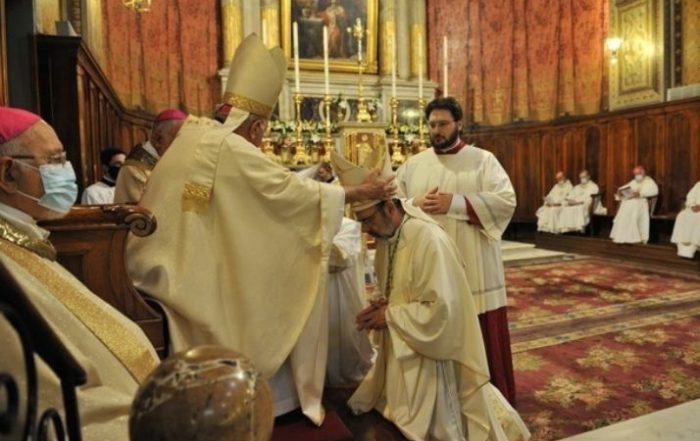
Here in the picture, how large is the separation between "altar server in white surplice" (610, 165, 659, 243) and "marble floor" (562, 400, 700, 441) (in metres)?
6.78

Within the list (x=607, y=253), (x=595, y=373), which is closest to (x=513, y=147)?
(x=607, y=253)

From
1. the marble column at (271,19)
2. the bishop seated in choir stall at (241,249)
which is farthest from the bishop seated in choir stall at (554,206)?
the bishop seated in choir stall at (241,249)

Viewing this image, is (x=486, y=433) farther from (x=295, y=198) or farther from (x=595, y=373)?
(x=595, y=373)

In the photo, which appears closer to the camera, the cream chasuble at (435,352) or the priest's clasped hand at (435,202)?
the cream chasuble at (435,352)

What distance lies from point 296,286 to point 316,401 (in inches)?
20.4

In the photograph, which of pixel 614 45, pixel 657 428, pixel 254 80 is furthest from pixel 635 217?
pixel 254 80

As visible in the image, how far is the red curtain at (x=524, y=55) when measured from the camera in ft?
37.4

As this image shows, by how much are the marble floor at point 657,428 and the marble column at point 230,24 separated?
32.4ft

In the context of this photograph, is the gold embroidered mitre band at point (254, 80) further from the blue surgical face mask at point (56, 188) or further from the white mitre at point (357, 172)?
the blue surgical face mask at point (56, 188)

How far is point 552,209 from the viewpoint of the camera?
1091cm

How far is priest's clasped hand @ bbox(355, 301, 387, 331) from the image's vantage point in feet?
8.23

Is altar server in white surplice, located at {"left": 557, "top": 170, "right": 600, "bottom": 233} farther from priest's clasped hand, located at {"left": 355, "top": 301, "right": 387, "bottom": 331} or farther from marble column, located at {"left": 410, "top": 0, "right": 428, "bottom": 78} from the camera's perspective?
priest's clasped hand, located at {"left": 355, "top": 301, "right": 387, "bottom": 331}

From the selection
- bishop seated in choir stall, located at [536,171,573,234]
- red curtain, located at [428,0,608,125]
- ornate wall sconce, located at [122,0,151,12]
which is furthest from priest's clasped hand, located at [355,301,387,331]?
red curtain, located at [428,0,608,125]

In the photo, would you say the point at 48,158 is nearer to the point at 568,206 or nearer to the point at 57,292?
the point at 57,292
